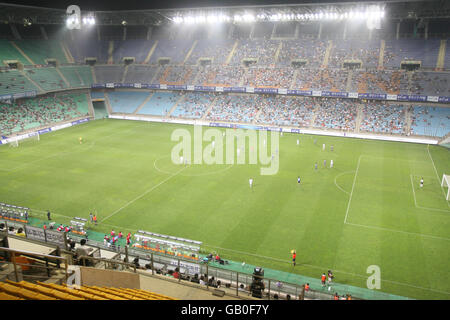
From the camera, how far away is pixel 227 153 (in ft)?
139

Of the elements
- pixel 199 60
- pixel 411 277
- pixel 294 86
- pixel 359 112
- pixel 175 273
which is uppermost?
pixel 199 60

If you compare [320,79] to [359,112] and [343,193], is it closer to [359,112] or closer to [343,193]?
[359,112]

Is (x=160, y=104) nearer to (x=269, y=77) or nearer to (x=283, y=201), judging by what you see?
(x=269, y=77)

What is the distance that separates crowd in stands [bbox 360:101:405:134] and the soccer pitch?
201 inches

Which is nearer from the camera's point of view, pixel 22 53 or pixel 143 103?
pixel 22 53

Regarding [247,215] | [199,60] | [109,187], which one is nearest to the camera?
[247,215]

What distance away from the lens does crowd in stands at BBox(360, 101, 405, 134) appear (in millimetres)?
50719

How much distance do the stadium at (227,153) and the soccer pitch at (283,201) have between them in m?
0.19

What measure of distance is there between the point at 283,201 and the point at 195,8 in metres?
44.4

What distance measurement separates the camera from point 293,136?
169 ft

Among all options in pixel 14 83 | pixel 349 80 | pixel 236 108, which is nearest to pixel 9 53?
pixel 14 83

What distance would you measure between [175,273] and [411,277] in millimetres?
13457
